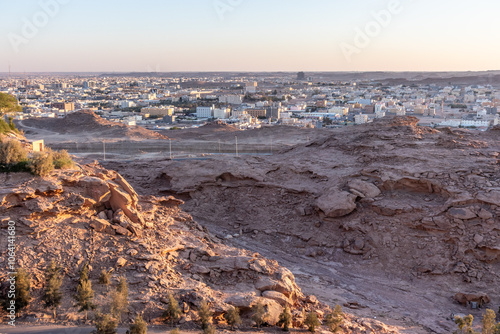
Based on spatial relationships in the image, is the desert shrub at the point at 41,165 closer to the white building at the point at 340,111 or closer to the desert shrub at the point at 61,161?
the desert shrub at the point at 61,161

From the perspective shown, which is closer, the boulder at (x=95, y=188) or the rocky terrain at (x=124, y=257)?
the rocky terrain at (x=124, y=257)

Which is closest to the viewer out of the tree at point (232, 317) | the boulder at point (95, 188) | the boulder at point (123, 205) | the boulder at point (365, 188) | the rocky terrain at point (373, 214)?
the tree at point (232, 317)

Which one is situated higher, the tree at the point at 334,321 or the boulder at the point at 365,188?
the boulder at the point at 365,188

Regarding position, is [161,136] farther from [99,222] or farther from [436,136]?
[99,222]

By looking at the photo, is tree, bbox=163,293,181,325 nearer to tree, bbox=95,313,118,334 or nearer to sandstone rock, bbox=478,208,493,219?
tree, bbox=95,313,118,334

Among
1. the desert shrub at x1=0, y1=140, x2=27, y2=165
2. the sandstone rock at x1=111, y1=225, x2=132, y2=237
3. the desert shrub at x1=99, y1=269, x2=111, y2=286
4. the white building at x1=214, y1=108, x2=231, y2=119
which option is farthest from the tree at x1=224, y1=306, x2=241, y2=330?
the white building at x1=214, y1=108, x2=231, y2=119

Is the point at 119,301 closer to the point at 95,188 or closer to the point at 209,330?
the point at 209,330

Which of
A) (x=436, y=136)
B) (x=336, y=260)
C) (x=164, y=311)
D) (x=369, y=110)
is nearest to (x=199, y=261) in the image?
(x=164, y=311)

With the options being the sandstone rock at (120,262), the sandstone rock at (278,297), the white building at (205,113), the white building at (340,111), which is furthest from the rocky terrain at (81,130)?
the white building at (340,111)
